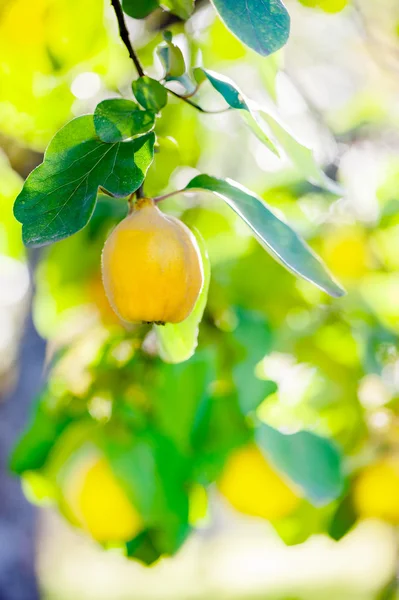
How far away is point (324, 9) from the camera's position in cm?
69

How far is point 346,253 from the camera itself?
1276mm

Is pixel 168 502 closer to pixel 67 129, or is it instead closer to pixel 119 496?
pixel 119 496

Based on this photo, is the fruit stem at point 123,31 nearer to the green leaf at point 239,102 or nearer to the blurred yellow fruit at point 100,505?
the green leaf at point 239,102

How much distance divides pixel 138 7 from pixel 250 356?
0.59 metres

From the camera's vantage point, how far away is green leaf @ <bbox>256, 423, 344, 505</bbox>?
1.01m

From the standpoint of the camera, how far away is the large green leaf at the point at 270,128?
49cm

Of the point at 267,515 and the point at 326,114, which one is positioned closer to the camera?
the point at 267,515

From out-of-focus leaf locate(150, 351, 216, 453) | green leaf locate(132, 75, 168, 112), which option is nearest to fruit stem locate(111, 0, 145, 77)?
green leaf locate(132, 75, 168, 112)

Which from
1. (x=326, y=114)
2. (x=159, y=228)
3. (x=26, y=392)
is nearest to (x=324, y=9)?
(x=159, y=228)

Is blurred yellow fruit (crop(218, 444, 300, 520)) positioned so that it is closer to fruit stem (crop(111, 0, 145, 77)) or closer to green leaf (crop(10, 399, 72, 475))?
green leaf (crop(10, 399, 72, 475))

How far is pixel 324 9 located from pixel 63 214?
1.23 feet

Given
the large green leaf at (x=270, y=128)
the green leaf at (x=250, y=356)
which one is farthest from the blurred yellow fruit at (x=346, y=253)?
the large green leaf at (x=270, y=128)

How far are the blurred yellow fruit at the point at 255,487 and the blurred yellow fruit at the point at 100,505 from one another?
171 mm

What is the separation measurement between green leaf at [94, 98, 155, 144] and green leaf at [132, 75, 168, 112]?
0.01 meters
